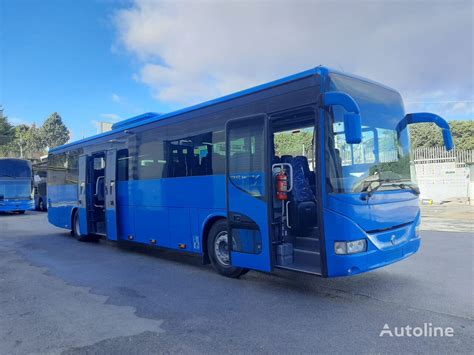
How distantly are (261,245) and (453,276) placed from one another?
11.7 feet

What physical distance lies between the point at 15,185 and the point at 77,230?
13835 millimetres

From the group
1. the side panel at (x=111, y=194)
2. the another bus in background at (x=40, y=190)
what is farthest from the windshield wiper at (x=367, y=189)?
the another bus in background at (x=40, y=190)

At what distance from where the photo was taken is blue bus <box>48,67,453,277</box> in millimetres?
5230

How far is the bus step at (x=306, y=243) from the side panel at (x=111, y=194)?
18.6 ft

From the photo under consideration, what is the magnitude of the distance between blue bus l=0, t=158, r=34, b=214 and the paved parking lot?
56.3 ft

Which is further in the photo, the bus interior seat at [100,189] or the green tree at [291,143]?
the bus interior seat at [100,189]

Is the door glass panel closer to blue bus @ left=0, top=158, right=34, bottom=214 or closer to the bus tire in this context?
the bus tire

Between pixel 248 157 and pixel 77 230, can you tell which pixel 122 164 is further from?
pixel 248 157

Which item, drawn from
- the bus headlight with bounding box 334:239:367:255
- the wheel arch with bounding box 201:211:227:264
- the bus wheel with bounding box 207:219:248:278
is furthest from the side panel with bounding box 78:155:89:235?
the bus headlight with bounding box 334:239:367:255

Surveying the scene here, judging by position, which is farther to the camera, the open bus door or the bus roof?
the open bus door

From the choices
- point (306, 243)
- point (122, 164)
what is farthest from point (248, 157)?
point (122, 164)

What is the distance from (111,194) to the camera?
10.2 metres

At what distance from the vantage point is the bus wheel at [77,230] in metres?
12.1

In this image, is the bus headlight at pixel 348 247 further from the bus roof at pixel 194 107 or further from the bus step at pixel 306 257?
the bus roof at pixel 194 107
